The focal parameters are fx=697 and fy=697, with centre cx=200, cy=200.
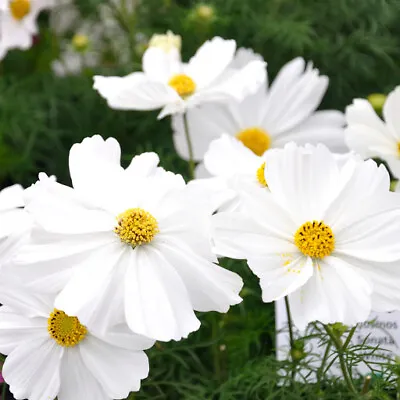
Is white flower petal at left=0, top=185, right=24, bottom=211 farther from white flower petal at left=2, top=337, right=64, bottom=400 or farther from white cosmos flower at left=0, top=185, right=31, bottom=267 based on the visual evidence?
Result: white flower petal at left=2, top=337, right=64, bottom=400

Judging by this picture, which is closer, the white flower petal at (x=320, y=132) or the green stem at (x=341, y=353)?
the green stem at (x=341, y=353)

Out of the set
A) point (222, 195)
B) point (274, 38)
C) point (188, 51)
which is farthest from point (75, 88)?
point (222, 195)

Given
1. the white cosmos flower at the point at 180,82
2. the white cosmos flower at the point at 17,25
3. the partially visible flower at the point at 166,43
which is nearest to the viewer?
the white cosmos flower at the point at 180,82

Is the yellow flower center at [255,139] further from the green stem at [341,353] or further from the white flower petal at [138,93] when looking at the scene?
the green stem at [341,353]

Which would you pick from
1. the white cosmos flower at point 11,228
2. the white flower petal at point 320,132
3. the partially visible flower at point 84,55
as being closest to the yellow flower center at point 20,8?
the partially visible flower at point 84,55

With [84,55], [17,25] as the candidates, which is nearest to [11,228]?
[17,25]

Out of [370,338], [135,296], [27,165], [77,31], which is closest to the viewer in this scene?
[135,296]

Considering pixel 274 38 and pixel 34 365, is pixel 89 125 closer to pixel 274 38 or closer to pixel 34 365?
pixel 274 38
